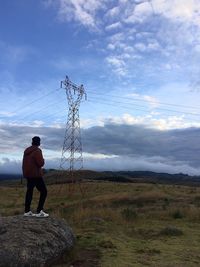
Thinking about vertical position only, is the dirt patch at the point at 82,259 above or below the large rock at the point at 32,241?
below

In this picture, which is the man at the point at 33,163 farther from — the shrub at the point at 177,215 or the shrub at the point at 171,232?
the shrub at the point at 177,215

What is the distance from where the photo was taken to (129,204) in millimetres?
33281

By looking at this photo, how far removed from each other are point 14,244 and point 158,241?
21.0ft

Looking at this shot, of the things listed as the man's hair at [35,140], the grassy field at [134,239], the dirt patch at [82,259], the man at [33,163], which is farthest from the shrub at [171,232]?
the man's hair at [35,140]

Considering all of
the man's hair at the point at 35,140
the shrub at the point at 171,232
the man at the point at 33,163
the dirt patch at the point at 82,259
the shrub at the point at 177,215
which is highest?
the man's hair at the point at 35,140

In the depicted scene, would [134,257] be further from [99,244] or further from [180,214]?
[180,214]

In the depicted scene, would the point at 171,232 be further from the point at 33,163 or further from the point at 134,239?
the point at 33,163

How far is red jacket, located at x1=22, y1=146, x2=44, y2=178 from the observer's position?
14.3 meters

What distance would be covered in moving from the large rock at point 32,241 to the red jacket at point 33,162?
4.33 ft

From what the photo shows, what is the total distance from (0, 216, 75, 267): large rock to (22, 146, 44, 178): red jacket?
52.0 inches

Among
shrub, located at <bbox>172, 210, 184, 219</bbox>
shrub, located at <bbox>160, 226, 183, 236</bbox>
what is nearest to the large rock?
shrub, located at <bbox>160, 226, 183, 236</bbox>

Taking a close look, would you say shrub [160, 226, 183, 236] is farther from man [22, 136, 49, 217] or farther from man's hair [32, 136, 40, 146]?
man's hair [32, 136, 40, 146]

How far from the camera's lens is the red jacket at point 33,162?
14297mm

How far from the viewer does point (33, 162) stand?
1435 centimetres
